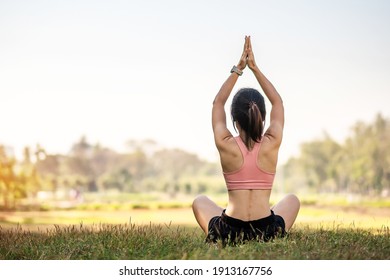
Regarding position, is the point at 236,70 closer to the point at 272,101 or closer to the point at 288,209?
the point at 272,101

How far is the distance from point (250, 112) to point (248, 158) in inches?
10.6

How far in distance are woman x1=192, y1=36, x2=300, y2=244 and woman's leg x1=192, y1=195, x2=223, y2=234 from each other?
0.42ft

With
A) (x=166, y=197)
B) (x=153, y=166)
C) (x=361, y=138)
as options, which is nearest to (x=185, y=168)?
(x=153, y=166)

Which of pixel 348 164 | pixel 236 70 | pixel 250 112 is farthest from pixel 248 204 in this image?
pixel 348 164

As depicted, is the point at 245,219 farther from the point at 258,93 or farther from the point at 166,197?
the point at 166,197

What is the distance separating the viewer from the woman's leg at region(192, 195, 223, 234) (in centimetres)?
352

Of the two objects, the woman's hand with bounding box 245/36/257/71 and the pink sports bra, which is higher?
the woman's hand with bounding box 245/36/257/71

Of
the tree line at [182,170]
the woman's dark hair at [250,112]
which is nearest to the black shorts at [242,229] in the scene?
the woman's dark hair at [250,112]

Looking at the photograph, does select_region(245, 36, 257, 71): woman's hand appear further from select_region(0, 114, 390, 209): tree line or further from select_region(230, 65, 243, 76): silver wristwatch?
select_region(0, 114, 390, 209): tree line

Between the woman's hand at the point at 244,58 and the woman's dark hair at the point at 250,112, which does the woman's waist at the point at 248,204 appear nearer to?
the woman's dark hair at the point at 250,112

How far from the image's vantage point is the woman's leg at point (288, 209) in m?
3.57

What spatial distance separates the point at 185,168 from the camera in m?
12.2

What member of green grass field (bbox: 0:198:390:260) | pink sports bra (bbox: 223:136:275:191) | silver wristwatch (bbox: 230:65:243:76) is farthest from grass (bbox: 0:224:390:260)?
silver wristwatch (bbox: 230:65:243:76)
